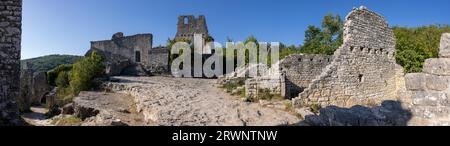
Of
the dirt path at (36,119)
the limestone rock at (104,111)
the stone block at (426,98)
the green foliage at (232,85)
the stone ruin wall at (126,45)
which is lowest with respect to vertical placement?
the dirt path at (36,119)

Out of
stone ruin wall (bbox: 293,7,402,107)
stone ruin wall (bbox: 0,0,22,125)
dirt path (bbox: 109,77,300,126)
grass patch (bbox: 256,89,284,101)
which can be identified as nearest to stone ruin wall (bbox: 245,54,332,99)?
grass patch (bbox: 256,89,284,101)

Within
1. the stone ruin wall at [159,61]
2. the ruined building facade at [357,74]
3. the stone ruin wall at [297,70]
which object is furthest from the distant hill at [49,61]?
the ruined building facade at [357,74]

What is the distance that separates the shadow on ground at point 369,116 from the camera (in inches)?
209

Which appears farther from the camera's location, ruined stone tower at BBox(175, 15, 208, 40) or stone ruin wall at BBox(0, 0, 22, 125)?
ruined stone tower at BBox(175, 15, 208, 40)

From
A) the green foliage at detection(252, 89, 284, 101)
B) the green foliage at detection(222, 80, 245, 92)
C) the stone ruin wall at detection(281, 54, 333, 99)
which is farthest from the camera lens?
the green foliage at detection(222, 80, 245, 92)

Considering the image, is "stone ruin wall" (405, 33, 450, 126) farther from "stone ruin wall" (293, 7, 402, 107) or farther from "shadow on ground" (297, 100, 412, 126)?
"stone ruin wall" (293, 7, 402, 107)

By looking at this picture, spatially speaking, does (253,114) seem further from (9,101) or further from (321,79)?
(9,101)

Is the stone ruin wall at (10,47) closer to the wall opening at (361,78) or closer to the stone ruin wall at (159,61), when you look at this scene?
the wall opening at (361,78)

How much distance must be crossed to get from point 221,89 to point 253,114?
6.67m

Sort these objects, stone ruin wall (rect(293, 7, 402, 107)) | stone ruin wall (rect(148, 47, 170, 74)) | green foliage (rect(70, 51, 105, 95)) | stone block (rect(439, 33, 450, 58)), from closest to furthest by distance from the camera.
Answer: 1. stone block (rect(439, 33, 450, 58))
2. stone ruin wall (rect(293, 7, 402, 107))
3. green foliage (rect(70, 51, 105, 95))
4. stone ruin wall (rect(148, 47, 170, 74))

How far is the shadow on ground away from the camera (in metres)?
5.30

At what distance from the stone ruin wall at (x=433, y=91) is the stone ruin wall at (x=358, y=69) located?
6160 millimetres

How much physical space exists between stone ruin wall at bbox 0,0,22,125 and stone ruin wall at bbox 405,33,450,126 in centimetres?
677
